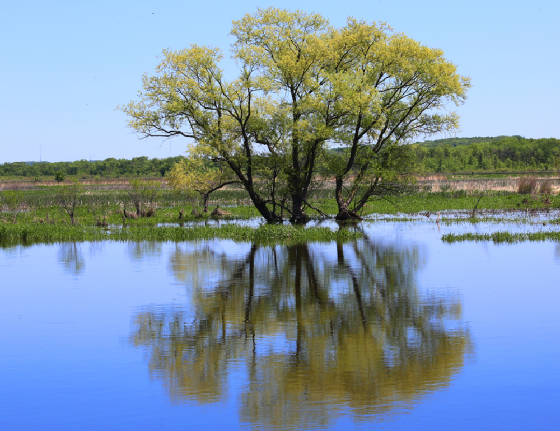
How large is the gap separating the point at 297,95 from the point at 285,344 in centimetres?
3043

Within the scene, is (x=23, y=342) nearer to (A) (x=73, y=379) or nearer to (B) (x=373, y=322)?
(A) (x=73, y=379)

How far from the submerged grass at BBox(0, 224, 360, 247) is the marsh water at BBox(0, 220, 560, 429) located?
705 centimetres

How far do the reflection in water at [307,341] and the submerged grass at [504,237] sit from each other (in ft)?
29.5

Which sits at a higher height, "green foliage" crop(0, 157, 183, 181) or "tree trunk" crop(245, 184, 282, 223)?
"green foliage" crop(0, 157, 183, 181)

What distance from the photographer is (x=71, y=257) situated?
1169 inches

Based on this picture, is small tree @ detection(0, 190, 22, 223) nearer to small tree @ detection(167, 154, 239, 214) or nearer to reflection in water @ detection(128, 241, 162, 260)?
small tree @ detection(167, 154, 239, 214)

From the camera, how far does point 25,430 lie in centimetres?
966

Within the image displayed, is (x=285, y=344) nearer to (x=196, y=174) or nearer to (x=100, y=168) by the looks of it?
(x=196, y=174)

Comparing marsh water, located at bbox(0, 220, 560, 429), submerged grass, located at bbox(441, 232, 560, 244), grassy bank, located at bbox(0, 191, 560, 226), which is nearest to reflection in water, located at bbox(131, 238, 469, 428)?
marsh water, located at bbox(0, 220, 560, 429)

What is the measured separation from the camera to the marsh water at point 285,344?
10133 mm

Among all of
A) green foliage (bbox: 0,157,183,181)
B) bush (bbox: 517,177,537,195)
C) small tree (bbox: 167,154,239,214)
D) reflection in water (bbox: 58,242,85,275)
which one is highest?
green foliage (bbox: 0,157,183,181)

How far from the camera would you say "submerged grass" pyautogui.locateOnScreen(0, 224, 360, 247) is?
110 ft

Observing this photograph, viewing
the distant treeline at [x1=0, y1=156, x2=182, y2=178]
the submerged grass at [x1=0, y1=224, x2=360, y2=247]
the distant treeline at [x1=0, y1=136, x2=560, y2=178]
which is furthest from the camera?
the distant treeline at [x1=0, y1=156, x2=182, y2=178]

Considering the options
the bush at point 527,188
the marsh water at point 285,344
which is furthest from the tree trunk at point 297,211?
the bush at point 527,188
